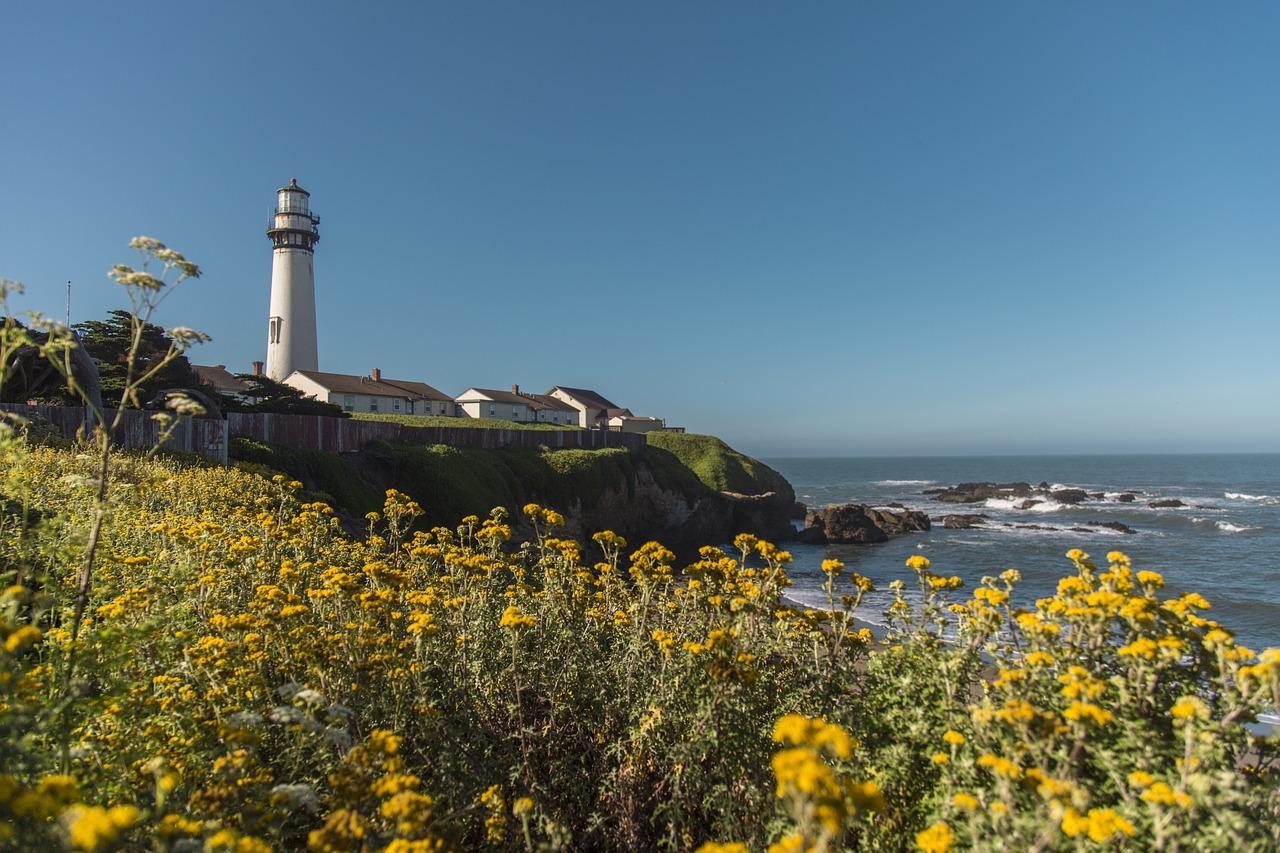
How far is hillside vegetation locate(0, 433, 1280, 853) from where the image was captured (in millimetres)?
2035

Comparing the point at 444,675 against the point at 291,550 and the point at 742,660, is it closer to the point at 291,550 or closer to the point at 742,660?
the point at 742,660

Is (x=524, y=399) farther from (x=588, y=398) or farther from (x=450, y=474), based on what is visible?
(x=450, y=474)

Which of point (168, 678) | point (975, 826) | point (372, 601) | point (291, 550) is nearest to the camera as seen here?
point (975, 826)

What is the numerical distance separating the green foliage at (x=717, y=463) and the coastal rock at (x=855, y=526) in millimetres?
10157

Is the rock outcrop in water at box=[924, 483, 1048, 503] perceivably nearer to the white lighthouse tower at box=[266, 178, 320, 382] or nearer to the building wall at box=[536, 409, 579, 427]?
the building wall at box=[536, 409, 579, 427]

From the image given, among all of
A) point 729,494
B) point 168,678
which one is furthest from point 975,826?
point 729,494

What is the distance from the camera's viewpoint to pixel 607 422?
80.4 metres

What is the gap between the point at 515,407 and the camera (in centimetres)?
6919

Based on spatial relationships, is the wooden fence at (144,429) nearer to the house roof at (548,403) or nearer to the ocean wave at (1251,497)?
the house roof at (548,403)

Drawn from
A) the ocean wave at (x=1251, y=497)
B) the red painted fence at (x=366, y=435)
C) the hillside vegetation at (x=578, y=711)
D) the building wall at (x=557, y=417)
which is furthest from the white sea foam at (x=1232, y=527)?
the building wall at (x=557, y=417)

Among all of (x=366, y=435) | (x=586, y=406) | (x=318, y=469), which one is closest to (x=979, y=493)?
(x=586, y=406)

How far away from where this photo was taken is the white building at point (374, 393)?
48.2m

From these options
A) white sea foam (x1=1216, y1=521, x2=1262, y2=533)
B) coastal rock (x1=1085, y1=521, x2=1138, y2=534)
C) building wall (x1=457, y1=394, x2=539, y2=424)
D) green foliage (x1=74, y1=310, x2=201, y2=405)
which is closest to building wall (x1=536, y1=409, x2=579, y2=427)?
building wall (x1=457, y1=394, x2=539, y2=424)

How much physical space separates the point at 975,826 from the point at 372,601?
324cm
